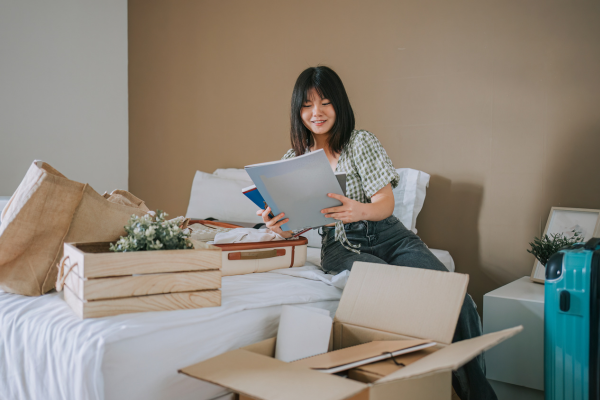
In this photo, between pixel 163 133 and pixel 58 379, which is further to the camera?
pixel 163 133

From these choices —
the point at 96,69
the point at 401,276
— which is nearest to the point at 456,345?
the point at 401,276

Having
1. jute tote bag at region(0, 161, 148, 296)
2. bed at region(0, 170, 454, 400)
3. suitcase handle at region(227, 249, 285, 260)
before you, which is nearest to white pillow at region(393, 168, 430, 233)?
suitcase handle at region(227, 249, 285, 260)

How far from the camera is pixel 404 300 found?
1.17m

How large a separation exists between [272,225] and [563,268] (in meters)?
0.87

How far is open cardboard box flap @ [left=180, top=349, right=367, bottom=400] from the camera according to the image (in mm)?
821

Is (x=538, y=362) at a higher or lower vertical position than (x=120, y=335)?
lower

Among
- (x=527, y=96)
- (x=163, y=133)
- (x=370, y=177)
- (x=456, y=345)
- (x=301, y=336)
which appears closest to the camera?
(x=456, y=345)

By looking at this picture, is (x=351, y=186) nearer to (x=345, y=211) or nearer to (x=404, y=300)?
(x=345, y=211)

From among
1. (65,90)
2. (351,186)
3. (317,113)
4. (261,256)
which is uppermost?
(65,90)

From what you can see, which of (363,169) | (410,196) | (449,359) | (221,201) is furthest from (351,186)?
(221,201)

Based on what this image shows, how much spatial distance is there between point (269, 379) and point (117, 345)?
0.33 meters

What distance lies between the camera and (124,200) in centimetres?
151

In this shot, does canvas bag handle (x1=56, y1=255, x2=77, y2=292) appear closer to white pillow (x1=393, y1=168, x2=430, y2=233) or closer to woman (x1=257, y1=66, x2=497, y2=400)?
woman (x1=257, y1=66, x2=497, y2=400)

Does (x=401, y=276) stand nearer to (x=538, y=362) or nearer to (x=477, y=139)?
(x=538, y=362)
